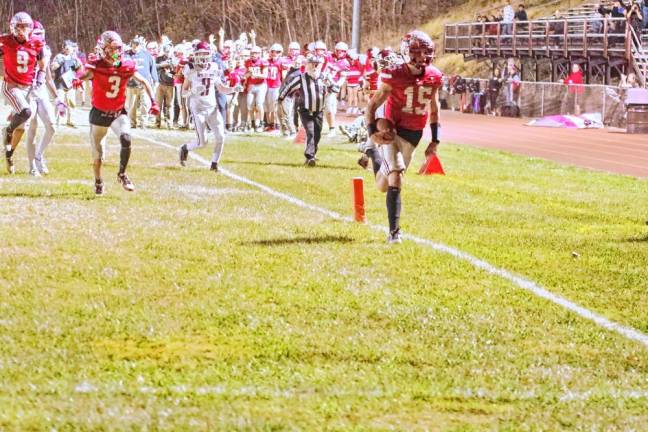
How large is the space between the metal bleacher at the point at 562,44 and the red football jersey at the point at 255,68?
458 inches

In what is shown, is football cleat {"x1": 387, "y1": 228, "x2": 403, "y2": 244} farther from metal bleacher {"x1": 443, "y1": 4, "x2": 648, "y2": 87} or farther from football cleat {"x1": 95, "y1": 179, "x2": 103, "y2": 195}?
metal bleacher {"x1": 443, "y1": 4, "x2": 648, "y2": 87}

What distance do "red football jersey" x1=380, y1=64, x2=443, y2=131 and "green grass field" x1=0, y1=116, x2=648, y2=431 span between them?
3.59 feet

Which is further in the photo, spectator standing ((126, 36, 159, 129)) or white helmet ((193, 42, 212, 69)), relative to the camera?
spectator standing ((126, 36, 159, 129))

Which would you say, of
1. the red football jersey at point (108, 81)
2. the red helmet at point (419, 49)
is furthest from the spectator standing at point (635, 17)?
the red helmet at point (419, 49)

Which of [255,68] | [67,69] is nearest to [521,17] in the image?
[255,68]

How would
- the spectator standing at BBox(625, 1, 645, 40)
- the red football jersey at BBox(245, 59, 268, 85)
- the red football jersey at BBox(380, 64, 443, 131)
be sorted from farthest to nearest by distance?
1. the spectator standing at BBox(625, 1, 645, 40)
2. the red football jersey at BBox(245, 59, 268, 85)
3. the red football jersey at BBox(380, 64, 443, 131)

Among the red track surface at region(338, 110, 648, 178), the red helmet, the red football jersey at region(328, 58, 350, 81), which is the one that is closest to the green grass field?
the red helmet

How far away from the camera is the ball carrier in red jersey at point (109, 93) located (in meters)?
14.5

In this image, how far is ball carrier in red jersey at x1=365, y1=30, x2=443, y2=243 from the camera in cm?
1114

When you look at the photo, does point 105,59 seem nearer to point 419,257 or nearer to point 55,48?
point 419,257

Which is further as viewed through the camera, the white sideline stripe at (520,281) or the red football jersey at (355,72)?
the red football jersey at (355,72)

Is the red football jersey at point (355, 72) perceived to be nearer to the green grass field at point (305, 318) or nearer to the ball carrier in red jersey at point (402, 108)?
the green grass field at point (305, 318)

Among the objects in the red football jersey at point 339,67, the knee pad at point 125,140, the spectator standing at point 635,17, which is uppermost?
the spectator standing at point 635,17

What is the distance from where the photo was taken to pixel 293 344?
7.14m
